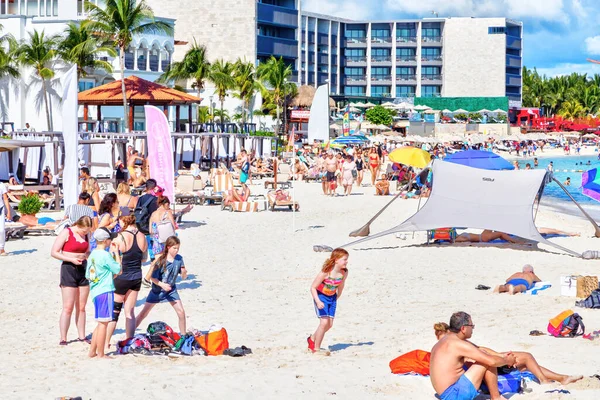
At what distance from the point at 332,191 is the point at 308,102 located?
4973cm

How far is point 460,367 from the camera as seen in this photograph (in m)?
8.13

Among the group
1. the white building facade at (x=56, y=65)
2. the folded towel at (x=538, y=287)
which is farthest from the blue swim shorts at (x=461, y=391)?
the white building facade at (x=56, y=65)

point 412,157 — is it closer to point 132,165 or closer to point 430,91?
point 132,165

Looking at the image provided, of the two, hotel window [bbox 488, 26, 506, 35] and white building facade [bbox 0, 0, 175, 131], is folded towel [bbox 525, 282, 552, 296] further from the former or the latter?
hotel window [bbox 488, 26, 506, 35]

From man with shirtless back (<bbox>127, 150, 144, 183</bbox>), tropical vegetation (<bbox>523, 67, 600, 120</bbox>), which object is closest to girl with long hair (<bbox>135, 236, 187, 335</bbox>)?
man with shirtless back (<bbox>127, 150, 144, 183</bbox>)

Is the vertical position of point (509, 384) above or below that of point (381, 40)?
below

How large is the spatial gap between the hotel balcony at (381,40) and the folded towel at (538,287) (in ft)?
346

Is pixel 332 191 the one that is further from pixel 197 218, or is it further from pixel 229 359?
pixel 229 359

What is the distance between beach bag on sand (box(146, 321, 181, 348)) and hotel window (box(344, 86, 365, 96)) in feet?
353

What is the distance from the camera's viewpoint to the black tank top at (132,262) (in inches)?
384

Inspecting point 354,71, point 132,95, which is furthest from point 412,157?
point 354,71

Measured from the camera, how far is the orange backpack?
9797mm

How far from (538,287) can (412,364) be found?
17.1 feet

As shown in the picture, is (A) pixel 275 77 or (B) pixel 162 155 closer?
(B) pixel 162 155
